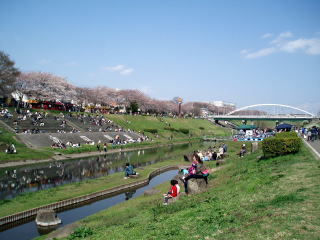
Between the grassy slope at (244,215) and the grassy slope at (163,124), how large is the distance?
57.3 m

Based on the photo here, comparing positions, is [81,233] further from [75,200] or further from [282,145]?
[282,145]

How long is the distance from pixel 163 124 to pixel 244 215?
7899cm

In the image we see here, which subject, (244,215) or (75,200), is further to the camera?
(75,200)

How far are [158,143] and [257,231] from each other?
182ft

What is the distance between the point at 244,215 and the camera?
30.1ft

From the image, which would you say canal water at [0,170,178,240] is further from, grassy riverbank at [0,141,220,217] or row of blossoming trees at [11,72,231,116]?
row of blossoming trees at [11,72,231,116]

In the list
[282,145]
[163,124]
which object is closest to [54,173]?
[282,145]

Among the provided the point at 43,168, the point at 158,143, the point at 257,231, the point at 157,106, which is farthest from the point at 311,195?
the point at 157,106

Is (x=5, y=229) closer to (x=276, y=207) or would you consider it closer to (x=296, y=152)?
(x=276, y=207)

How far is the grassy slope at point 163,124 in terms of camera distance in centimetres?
7519

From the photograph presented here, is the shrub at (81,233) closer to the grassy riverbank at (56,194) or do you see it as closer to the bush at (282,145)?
the grassy riverbank at (56,194)

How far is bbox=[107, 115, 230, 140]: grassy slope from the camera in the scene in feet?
247

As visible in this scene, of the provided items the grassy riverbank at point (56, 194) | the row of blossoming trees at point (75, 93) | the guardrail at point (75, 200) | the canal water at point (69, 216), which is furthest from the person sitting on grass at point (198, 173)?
the row of blossoming trees at point (75, 93)

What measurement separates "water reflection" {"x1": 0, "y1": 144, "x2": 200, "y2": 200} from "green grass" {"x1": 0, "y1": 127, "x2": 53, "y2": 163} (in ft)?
7.12
